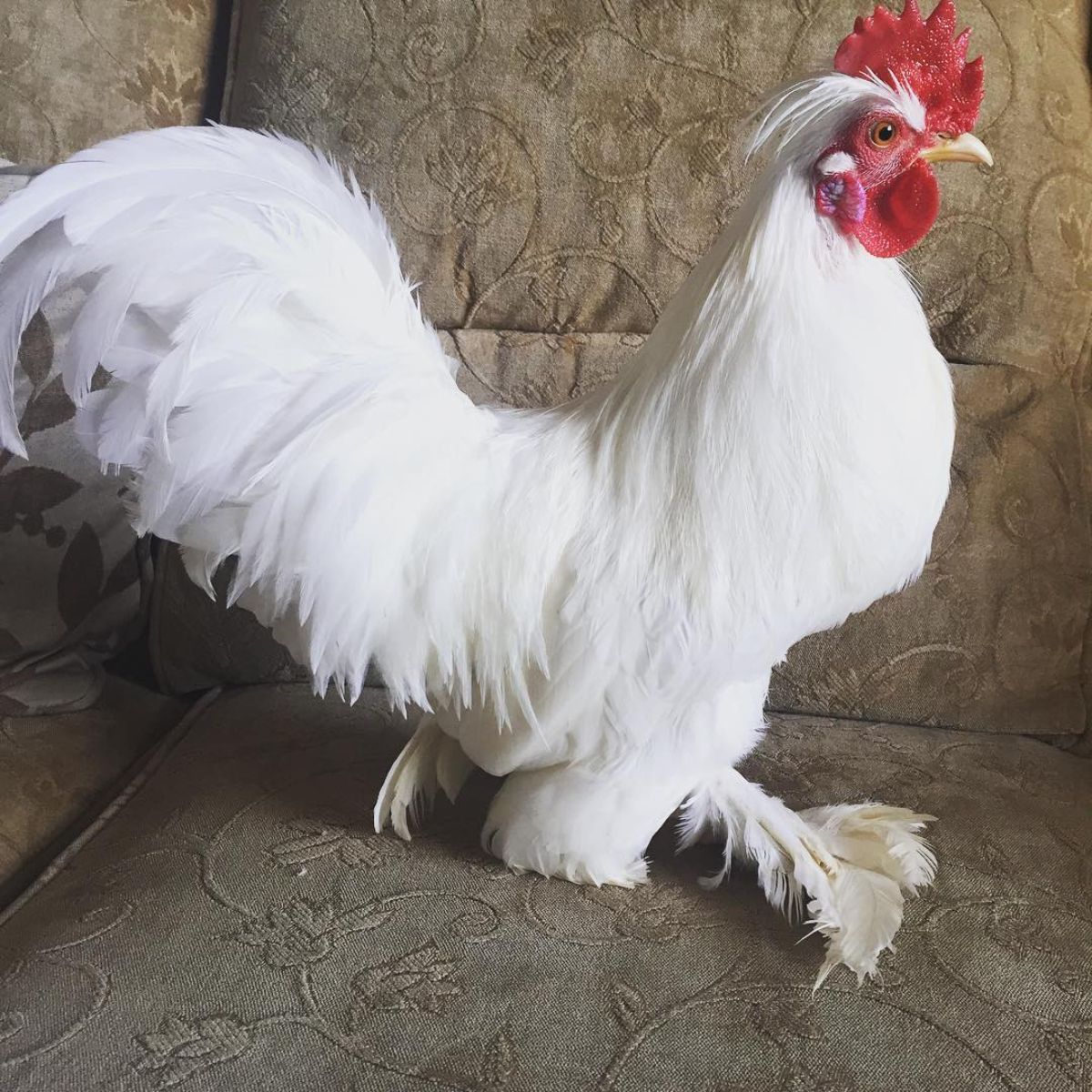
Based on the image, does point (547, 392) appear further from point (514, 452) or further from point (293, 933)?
point (293, 933)

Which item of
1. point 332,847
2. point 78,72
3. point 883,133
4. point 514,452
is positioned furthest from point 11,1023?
point 78,72

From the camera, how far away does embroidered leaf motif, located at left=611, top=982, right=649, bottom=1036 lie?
817 mm

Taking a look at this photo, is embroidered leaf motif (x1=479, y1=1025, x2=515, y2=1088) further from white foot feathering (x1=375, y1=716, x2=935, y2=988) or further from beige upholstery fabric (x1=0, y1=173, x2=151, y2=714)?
beige upholstery fabric (x1=0, y1=173, x2=151, y2=714)

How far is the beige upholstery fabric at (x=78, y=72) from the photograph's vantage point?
4.43 feet

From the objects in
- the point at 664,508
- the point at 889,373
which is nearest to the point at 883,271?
the point at 889,373

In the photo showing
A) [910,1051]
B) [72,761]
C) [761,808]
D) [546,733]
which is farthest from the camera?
[72,761]

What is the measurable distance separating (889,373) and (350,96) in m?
0.98

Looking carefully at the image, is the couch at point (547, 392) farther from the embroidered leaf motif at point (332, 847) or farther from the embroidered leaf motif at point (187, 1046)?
the embroidered leaf motif at point (187, 1046)

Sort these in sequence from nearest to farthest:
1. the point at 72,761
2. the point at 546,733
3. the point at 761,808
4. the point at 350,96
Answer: the point at 546,733 → the point at 761,808 → the point at 72,761 → the point at 350,96

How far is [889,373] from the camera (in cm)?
85

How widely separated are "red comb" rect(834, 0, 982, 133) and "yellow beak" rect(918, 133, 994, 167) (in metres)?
0.01

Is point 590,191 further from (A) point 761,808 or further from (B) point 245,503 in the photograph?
(A) point 761,808

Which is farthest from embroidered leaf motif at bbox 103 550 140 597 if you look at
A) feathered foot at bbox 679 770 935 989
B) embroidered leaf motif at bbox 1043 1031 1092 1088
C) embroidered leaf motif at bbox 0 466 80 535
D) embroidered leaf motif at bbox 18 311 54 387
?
embroidered leaf motif at bbox 1043 1031 1092 1088

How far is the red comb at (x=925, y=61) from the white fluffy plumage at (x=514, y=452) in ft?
0.12
